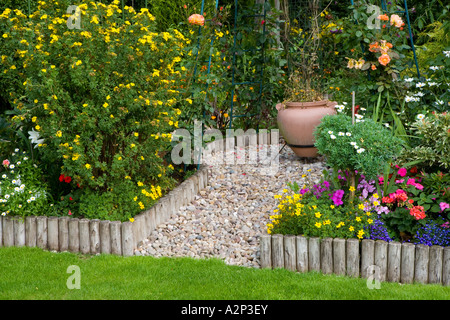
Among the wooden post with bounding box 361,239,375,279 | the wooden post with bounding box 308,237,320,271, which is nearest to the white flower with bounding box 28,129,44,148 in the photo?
the wooden post with bounding box 308,237,320,271

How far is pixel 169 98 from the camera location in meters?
4.54

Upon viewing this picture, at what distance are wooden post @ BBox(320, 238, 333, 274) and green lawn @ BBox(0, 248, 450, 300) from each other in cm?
8

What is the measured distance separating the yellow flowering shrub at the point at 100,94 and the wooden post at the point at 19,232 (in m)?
0.52

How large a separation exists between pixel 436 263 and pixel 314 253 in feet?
2.48

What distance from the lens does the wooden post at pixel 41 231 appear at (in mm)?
4082

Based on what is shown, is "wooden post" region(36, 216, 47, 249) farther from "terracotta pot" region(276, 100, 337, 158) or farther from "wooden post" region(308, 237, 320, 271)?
"terracotta pot" region(276, 100, 337, 158)

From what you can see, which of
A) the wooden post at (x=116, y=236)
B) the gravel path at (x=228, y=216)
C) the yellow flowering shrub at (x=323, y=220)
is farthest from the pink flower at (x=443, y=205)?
the wooden post at (x=116, y=236)

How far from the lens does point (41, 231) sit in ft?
13.4

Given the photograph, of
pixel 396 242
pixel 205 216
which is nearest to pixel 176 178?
pixel 205 216

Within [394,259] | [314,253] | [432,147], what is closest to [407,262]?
[394,259]

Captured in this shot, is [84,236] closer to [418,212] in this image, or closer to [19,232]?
[19,232]

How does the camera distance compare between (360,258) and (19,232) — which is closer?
(360,258)

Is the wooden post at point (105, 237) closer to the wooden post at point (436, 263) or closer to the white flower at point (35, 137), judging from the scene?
the white flower at point (35, 137)

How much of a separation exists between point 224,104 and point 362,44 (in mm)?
1945
